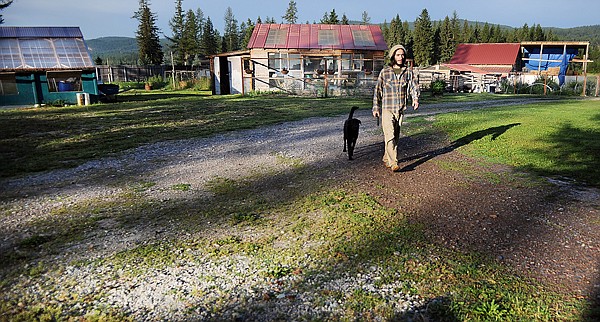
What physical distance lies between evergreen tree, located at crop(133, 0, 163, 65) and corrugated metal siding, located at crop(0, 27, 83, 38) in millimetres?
38101

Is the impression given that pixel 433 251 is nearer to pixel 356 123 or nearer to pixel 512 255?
pixel 512 255

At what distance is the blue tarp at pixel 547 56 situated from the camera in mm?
37537

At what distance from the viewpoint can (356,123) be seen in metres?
7.22

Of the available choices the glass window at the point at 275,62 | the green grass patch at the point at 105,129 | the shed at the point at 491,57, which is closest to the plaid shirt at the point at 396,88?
Answer: the green grass patch at the point at 105,129

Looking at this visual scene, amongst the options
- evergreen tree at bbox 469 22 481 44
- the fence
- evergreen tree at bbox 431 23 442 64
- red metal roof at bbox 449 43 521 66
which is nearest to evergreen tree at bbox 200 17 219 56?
the fence

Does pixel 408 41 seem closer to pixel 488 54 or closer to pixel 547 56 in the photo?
pixel 488 54

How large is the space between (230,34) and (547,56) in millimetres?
69564

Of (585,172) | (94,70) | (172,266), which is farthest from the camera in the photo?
(94,70)

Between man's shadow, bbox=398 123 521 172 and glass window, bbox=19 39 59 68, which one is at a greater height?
glass window, bbox=19 39 59 68

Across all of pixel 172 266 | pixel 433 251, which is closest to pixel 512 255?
pixel 433 251

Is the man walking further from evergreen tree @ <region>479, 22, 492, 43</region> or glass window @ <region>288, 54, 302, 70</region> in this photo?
evergreen tree @ <region>479, 22, 492, 43</region>

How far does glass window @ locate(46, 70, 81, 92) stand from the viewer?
70.3 ft

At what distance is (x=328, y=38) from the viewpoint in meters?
29.5

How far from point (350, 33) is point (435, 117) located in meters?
18.0
